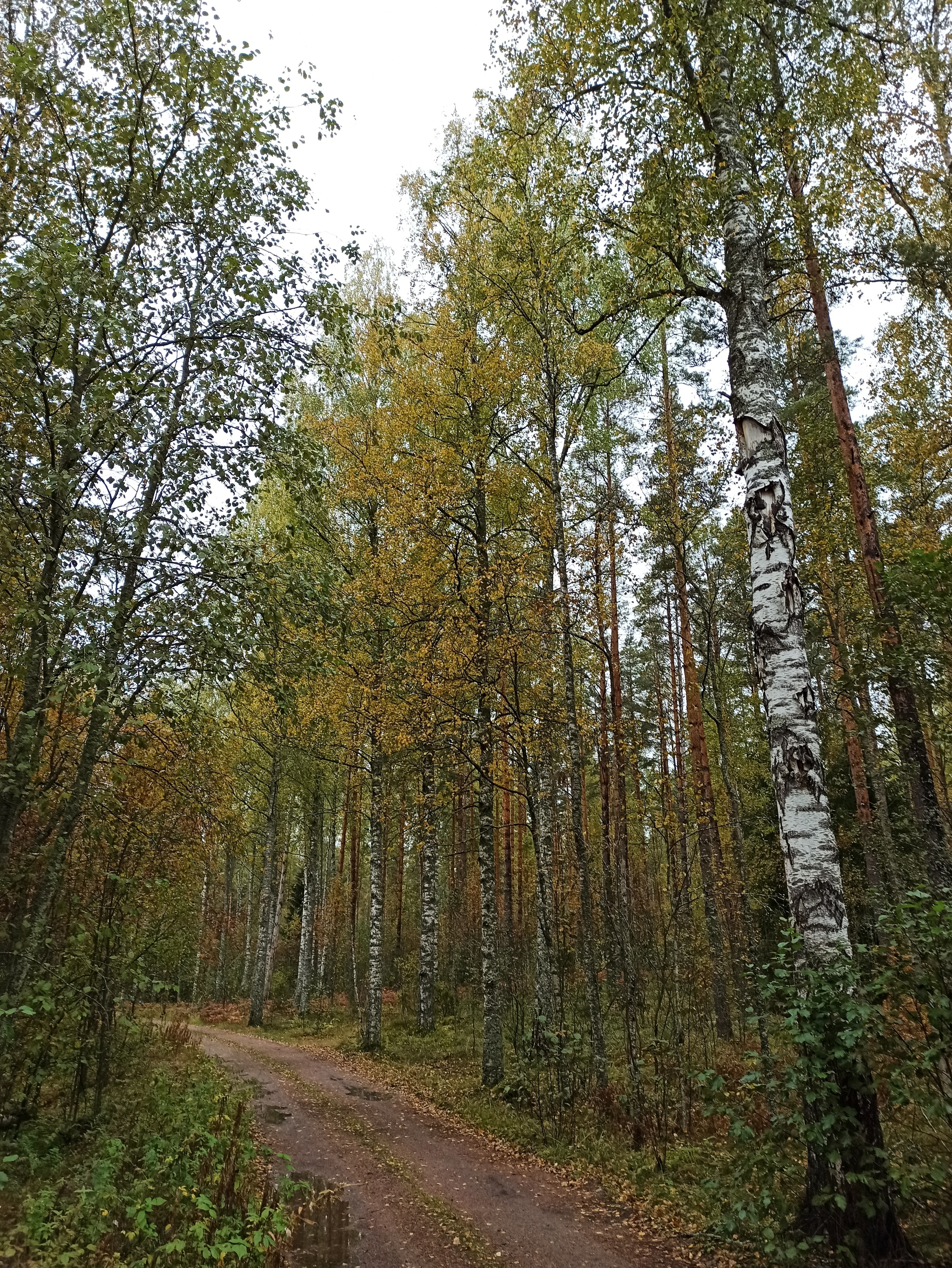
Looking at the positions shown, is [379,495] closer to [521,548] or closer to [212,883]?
[521,548]

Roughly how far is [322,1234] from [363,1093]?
4.94 metres

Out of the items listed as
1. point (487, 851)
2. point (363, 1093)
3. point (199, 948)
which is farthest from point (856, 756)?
point (199, 948)

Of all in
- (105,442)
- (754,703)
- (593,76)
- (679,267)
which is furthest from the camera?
(754,703)

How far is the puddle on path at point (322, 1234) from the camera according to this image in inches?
193

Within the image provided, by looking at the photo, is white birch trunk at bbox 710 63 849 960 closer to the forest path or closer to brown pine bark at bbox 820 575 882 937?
the forest path

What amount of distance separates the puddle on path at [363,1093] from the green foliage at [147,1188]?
237cm

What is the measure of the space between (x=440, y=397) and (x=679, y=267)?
646cm

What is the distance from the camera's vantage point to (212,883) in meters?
22.4

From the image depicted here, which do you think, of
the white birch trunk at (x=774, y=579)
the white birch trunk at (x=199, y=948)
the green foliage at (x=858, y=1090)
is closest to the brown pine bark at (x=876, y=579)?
the white birch trunk at (x=774, y=579)

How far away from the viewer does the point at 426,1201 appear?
5.96 metres

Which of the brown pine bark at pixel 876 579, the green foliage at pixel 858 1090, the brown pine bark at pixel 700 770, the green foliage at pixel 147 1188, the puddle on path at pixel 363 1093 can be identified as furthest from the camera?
the brown pine bark at pixel 700 770

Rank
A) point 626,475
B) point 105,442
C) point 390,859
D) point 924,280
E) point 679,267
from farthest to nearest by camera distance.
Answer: point 390,859 → point 626,475 → point 924,280 → point 679,267 → point 105,442

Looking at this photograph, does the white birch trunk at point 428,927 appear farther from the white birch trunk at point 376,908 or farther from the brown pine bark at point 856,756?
the brown pine bark at point 856,756

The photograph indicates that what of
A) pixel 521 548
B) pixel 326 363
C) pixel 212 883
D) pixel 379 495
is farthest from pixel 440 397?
pixel 212 883
